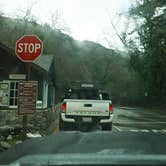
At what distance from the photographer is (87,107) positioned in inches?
662

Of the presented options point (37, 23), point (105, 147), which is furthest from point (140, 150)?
point (37, 23)

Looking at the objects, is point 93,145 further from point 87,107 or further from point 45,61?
point 45,61

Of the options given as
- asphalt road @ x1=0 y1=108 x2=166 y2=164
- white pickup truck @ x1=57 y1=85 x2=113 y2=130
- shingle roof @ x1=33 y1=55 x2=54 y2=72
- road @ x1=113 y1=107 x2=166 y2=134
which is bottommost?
road @ x1=113 y1=107 x2=166 y2=134

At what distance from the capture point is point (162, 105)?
63344mm

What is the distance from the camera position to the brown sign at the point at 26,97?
31.7 feet

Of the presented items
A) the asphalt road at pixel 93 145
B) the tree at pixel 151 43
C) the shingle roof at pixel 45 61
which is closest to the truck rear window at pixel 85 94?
the asphalt road at pixel 93 145

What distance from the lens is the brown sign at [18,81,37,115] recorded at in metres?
9.67

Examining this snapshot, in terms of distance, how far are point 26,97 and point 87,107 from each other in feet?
23.7

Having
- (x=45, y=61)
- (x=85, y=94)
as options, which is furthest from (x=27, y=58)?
(x=45, y=61)

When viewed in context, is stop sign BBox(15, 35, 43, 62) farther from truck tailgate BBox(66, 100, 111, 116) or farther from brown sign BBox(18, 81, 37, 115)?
truck tailgate BBox(66, 100, 111, 116)

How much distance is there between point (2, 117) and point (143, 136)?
45.9 feet

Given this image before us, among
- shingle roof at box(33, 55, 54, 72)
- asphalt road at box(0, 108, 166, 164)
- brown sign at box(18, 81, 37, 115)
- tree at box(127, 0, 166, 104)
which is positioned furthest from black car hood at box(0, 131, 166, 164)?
tree at box(127, 0, 166, 104)

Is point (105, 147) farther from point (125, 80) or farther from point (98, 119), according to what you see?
point (125, 80)

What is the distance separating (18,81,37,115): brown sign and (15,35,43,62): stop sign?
2.50ft
